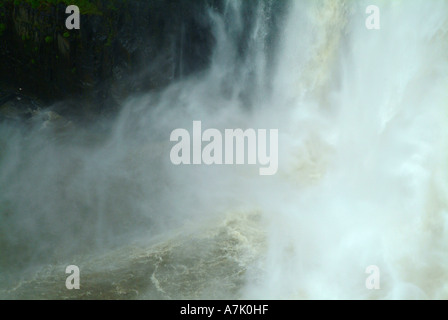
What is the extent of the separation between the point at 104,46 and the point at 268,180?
20.9 ft

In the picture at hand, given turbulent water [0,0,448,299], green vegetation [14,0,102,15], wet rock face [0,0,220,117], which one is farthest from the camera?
wet rock face [0,0,220,117]

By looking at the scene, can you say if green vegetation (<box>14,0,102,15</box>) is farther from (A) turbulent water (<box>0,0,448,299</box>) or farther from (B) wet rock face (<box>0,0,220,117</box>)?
(A) turbulent water (<box>0,0,448,299</box>)

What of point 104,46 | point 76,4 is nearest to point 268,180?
point 104,46

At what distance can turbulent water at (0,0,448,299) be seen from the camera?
374 inches

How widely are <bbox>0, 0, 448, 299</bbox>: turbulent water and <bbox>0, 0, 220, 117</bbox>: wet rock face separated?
1.95 feet

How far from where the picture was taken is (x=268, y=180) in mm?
12719

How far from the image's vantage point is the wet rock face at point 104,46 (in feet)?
45.5

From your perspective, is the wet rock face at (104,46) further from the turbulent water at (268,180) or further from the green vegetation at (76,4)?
the turbulent water at (268,180)

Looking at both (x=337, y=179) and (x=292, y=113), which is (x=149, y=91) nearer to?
(x=292, y=113)

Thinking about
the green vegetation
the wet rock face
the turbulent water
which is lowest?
the turbulent water

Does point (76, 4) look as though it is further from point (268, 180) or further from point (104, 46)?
point (268, 180)

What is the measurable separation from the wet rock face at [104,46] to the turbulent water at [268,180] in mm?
595

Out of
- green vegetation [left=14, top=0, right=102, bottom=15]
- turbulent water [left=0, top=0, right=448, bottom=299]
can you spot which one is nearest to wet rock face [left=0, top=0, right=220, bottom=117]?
green vegetation [left=14, top=0, right=102, bottom=15]

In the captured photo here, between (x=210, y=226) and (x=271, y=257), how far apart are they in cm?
184
